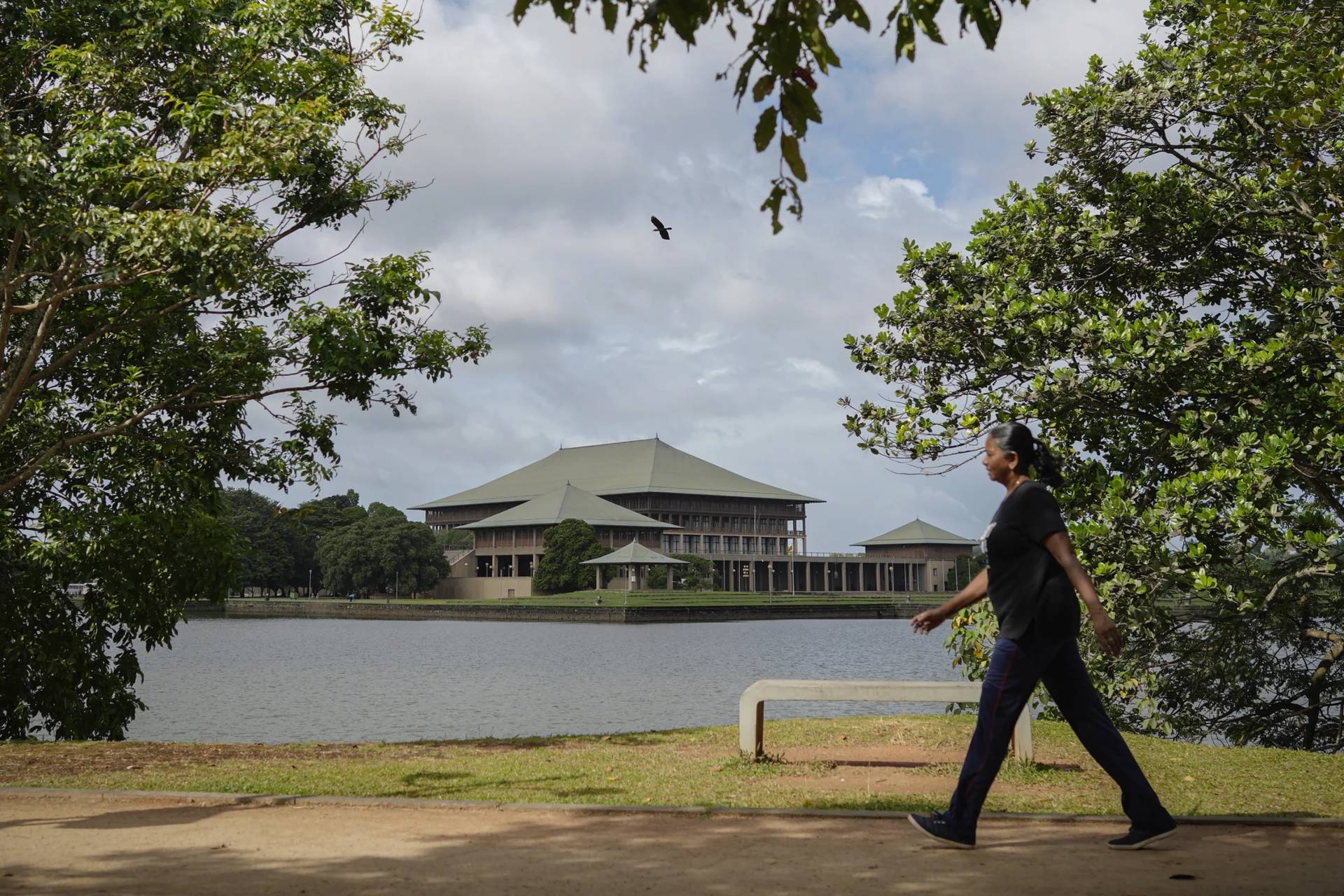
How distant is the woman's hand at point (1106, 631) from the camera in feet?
16.0

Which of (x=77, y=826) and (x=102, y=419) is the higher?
(x=102, y=419)

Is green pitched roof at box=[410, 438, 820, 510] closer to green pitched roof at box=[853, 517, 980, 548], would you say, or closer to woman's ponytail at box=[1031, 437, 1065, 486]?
green pitched roof at box=[853, 517, 980, 548]

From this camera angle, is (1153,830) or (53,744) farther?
(53,744)

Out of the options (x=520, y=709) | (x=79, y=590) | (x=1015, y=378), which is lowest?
(x=520, y=709)

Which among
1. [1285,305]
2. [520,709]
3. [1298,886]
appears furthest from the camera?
[520,709]

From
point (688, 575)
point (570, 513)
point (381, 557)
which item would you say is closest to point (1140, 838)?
point (688, 575)

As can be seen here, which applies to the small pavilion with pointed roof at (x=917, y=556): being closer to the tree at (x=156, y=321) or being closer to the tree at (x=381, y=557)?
the tree at (x=381, y=557)

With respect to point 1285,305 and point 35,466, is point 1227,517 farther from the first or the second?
point 35,466

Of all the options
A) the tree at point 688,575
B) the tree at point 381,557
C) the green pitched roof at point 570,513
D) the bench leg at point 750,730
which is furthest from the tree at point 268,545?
the bench leg at point 750,730

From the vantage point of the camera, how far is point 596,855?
544 cm

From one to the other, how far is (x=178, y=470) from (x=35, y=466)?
5.43ft

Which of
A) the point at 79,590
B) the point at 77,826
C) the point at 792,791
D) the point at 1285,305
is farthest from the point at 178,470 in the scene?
the point at 1285,305

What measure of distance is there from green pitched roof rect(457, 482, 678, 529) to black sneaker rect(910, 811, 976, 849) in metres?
89.4

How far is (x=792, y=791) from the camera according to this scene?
748cm
